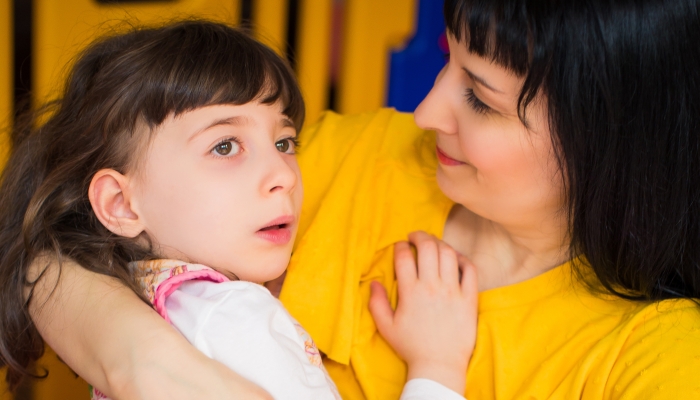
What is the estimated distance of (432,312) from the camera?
3.76 ft

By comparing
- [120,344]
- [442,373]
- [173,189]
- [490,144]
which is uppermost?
[490,144]

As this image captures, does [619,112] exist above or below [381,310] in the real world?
above

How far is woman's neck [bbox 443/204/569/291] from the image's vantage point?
1186 mm

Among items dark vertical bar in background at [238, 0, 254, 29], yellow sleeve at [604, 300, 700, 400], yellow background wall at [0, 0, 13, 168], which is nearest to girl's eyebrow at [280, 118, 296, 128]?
yellow sleeve at [604, 300, 700, 400]

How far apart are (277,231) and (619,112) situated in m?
0.54

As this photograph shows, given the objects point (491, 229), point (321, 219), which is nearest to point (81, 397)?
point (321, 219)

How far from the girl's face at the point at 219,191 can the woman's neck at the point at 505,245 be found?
13.9 inches

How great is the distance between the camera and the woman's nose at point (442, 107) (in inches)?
43.4

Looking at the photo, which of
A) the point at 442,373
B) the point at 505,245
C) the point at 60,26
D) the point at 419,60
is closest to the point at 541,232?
the point at 505,245

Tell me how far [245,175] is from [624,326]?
604 millimetres

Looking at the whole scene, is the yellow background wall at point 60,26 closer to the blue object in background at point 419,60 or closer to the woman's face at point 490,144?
the blue object in background at point 419,60

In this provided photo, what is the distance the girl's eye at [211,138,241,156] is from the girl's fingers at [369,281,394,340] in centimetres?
34

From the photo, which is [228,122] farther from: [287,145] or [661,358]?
[661,358]

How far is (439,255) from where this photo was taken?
1.21 m
